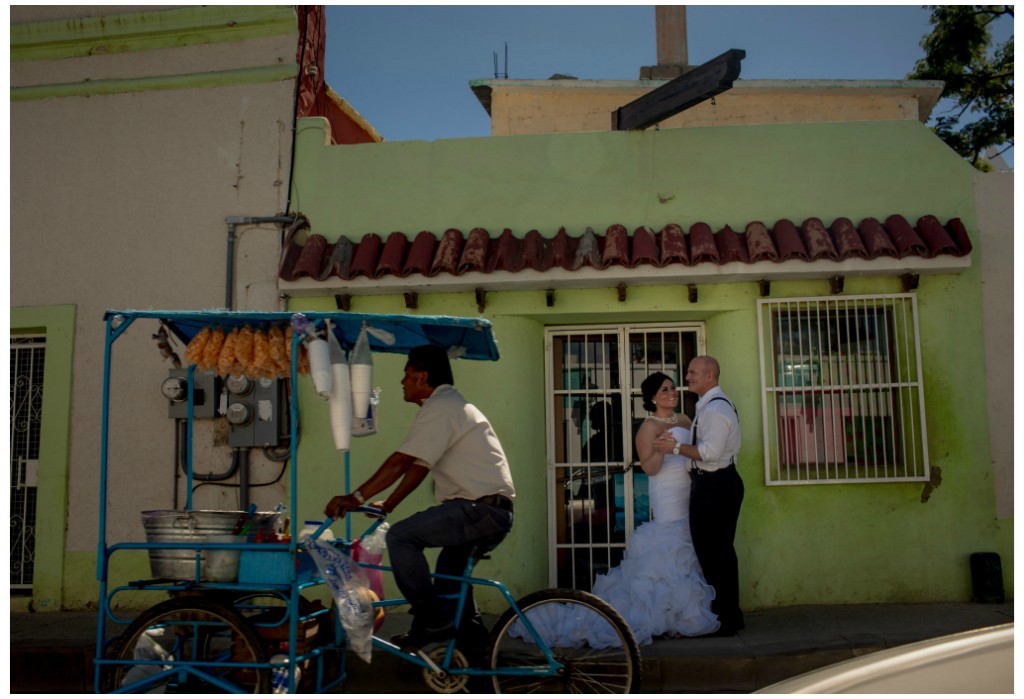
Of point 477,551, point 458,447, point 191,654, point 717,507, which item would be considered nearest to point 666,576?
point 717,507

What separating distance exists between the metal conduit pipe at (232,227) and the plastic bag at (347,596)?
390 centimetres

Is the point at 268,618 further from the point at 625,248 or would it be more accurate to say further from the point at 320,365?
the point at 625,248

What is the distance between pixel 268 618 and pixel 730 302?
4489mm

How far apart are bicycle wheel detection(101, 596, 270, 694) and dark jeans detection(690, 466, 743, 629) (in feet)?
10.5

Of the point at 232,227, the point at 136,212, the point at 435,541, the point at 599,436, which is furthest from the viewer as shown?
the point at 136,212

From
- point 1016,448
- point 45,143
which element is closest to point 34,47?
point 45,143

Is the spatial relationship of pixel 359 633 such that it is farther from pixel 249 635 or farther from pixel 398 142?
pixel 398 142

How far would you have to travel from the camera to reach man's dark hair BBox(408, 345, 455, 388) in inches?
212

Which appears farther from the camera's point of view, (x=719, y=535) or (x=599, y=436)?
(x=599, y=436)

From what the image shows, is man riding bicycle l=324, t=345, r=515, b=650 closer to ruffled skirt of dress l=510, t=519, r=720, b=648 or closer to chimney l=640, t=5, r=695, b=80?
ruffled skirt of dress l=510, t=519, r=720, b=648

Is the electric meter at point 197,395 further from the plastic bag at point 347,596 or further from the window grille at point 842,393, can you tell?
the window grille at point 842,393

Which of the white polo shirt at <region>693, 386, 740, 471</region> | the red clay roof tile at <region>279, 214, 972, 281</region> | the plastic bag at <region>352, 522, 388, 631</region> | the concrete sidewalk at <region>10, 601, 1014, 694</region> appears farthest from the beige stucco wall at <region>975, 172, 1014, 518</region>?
the plastic bag at <region>352, 522, 388, 631</region>

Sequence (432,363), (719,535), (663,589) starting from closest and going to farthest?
(432,363), (663,589), (719,535)

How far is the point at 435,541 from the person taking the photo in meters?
5.16
